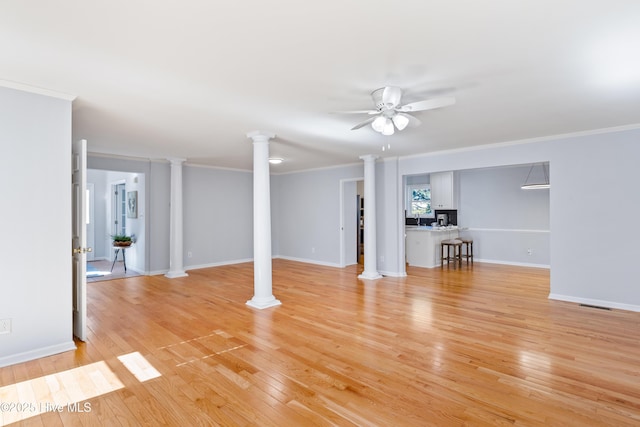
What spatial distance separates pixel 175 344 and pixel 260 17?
2907mm

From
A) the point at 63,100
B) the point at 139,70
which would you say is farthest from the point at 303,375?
the point at 63,100

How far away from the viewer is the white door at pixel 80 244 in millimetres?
3169

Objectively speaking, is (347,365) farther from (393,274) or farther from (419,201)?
(419,201)

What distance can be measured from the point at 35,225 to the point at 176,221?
12.5 feet

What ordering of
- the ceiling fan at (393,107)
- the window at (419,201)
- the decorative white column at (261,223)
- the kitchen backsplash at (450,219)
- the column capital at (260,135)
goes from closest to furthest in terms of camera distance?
the ceiling fan at (393,107) < the column capital at (260,135) < the decorative white column at (261,223) < the kitchen backsplash at (450,219) < the window at (419,201)

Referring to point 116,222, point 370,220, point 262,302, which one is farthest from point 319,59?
point 116,222

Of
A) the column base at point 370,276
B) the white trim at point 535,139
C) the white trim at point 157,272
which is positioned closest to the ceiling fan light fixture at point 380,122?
the white trim at point 535,139

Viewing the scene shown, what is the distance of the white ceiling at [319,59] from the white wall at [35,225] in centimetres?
30

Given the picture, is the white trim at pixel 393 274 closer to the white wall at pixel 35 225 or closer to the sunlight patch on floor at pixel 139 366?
the sunlight patch on floor at pixel 139 366

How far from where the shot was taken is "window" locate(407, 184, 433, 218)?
30.2 ft

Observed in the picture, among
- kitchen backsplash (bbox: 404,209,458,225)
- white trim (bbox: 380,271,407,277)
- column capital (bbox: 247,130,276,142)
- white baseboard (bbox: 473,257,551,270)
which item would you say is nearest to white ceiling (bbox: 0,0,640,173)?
column capital (bbox: 247,130,276,142)

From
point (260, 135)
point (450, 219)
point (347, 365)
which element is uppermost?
point (260, 135)

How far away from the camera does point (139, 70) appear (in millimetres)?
2439

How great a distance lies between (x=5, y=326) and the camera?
8.67 feet
